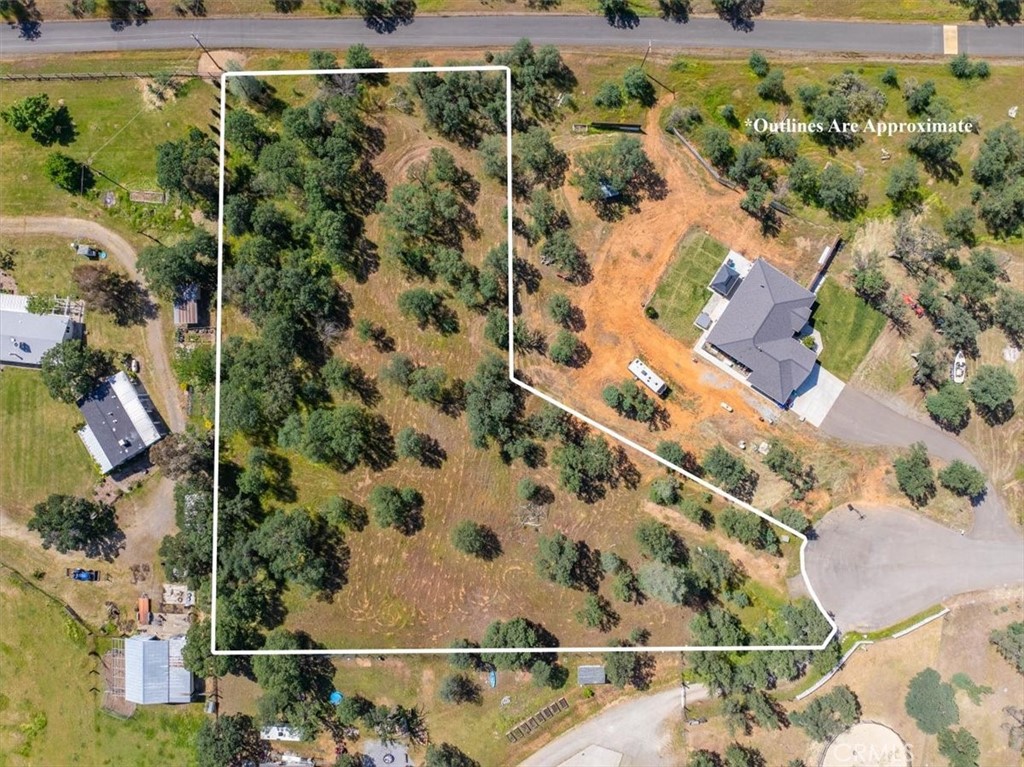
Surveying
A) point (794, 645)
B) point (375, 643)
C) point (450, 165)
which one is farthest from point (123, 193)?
point (794, 645)

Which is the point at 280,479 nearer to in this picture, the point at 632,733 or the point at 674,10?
the point at 632,733

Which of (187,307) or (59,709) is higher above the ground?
(187,307)

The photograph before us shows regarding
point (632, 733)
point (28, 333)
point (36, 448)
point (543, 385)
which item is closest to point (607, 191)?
point (543, 385)

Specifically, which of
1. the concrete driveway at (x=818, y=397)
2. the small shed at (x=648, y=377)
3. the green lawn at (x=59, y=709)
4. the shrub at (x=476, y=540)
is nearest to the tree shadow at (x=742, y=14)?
the concrete driveway at (x=818, y=397)

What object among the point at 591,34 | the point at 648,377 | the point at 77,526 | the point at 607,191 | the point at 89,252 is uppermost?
the point at 591,34

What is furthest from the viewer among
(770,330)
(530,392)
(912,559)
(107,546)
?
(107,546)

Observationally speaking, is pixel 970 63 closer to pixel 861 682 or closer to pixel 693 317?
pixel 693 317

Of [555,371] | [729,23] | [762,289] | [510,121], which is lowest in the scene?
[555,371]
